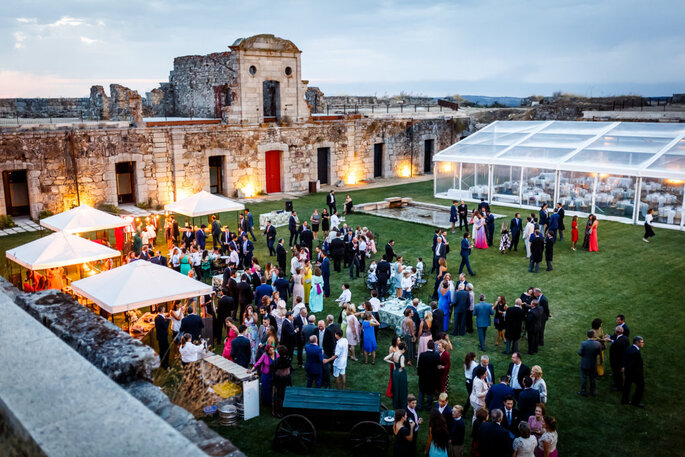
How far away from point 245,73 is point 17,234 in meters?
11.5

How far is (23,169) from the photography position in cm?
1986

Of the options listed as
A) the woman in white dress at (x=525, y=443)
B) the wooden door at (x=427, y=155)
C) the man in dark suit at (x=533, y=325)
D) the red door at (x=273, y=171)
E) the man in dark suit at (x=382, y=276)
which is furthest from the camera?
the wooden door at (x=427, y=155)

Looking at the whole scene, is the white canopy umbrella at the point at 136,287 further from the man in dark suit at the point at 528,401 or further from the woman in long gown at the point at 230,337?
the man in dark suit at the point at 528,401

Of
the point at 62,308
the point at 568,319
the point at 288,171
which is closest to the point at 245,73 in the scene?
the point at 288,171

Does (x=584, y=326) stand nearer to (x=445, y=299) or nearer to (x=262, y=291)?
(x=445, y=299)

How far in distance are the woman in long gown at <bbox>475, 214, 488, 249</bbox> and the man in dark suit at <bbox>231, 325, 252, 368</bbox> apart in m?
9.39

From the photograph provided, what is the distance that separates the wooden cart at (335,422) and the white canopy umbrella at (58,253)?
6.33m

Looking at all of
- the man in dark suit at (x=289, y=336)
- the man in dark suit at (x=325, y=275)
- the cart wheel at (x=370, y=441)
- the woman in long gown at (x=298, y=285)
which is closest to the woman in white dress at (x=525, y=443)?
the cart wheel at (x=370, y=441)

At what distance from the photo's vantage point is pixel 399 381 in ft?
26.2

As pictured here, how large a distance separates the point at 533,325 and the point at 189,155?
688 inches

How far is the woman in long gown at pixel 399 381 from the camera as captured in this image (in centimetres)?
798

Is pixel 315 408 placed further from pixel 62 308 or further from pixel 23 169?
pixel 23 169

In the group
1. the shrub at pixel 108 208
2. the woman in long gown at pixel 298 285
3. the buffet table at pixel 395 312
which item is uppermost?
the shrub at pixel 108 208

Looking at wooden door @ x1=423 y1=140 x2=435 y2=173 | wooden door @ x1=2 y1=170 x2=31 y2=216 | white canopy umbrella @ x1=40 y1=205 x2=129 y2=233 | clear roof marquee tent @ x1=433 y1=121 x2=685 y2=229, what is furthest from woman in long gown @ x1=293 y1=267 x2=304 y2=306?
wooden door @ x1=423 y1=140 x2=435 y2=173
